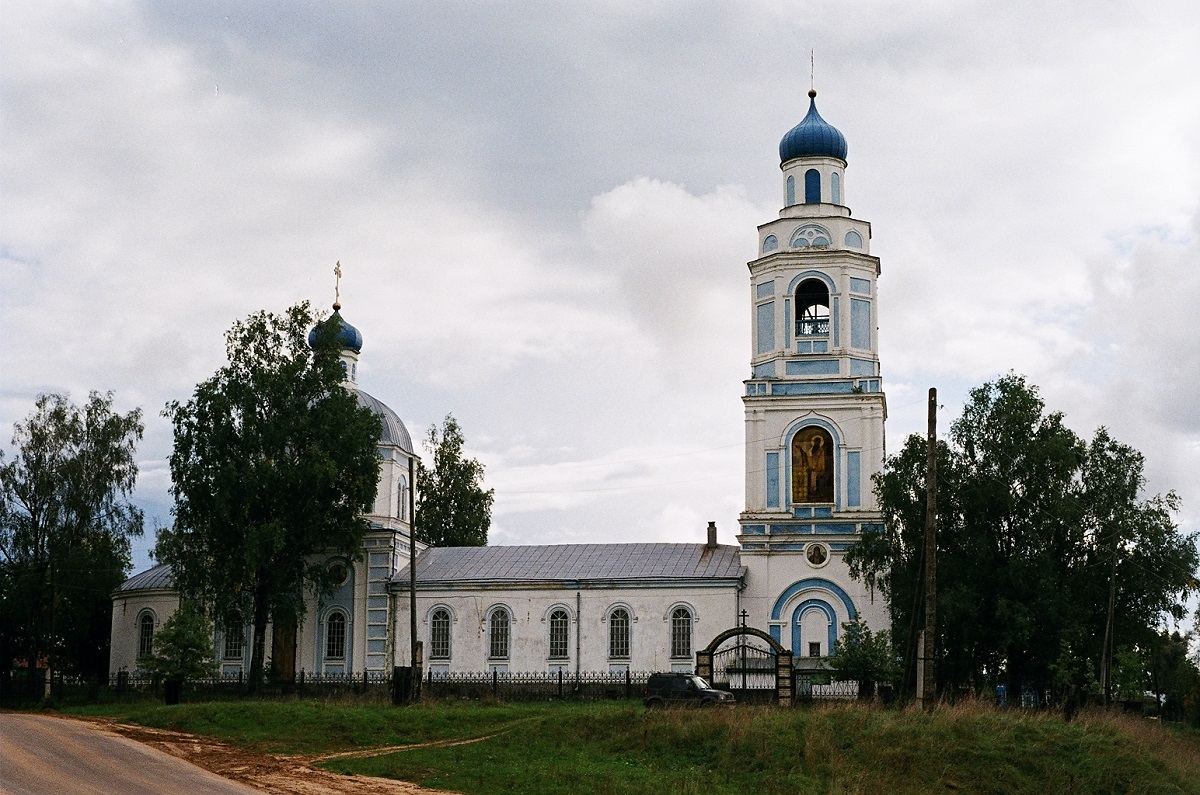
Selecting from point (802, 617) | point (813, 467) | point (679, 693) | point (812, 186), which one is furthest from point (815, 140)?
point (679, 693)

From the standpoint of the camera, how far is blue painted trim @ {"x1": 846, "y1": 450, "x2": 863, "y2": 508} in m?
40.2

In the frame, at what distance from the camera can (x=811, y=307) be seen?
138 feet

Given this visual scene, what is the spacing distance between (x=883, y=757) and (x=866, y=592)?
15.5 metres

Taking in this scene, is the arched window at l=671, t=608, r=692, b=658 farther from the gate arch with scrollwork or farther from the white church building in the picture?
the gate arch with scrollwork

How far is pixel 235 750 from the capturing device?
2539cm

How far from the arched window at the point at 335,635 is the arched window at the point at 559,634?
6606mm

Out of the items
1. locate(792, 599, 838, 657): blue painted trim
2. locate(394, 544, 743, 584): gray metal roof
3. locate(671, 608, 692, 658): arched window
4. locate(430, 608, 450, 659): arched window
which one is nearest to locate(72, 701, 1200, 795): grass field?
locate(792, 599, 838, 657): blue painted trim

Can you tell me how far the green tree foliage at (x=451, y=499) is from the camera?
187 feet

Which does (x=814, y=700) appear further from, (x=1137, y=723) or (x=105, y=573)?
(x=105, y=573)

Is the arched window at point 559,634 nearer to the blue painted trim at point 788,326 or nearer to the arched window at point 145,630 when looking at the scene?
the blue painted trim at point 788,326

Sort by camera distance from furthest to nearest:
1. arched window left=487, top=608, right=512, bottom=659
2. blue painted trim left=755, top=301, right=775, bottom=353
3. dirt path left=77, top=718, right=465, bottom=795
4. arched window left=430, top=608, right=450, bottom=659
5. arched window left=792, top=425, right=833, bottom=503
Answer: arched window left=430, top=608, right=450, bottom=659 → arched window left=487, top=608, right=512, bottom=659 → blue painted trim left=755, top=301, right=775, bottom=353 → arched window left=792, top=425, right=833, bottom=503 → dirt path left=77, top=718, right=465, bottom=795

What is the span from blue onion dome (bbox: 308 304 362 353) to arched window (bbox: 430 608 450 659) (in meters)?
8.84

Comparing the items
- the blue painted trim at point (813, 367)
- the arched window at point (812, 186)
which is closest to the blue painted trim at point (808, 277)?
the blue painted trim at point (813, 367)

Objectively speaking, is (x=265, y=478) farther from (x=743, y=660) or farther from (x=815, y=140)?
(x=815, y=140)
